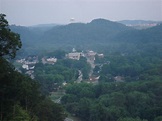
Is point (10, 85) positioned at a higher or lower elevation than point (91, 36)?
higher

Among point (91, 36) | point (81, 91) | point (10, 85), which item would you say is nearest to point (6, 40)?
point (10, 85)

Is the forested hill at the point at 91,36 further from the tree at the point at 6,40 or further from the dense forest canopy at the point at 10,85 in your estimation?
the tree at the point at 6,40

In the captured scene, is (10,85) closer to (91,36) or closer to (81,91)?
(81,91)

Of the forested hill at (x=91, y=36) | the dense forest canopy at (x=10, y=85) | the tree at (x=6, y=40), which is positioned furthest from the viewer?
the forested hill at (x=91, y=36)

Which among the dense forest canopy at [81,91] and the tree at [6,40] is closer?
the tree at [6,40]

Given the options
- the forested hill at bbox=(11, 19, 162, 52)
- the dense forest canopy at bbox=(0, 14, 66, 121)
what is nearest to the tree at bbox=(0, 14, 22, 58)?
the dense forest canopy at bbox=(0, 14, 66, 121)

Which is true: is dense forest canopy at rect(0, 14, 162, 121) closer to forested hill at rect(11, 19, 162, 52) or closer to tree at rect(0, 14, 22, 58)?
tree at rect(0, 14, 22, 58)

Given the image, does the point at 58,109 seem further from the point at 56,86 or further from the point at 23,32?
the point at 23,32

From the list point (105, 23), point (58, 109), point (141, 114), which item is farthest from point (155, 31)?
point (58, 109)

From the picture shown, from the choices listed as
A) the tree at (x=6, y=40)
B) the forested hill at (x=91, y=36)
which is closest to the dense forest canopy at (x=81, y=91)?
the tree at (x=6, y=40)
